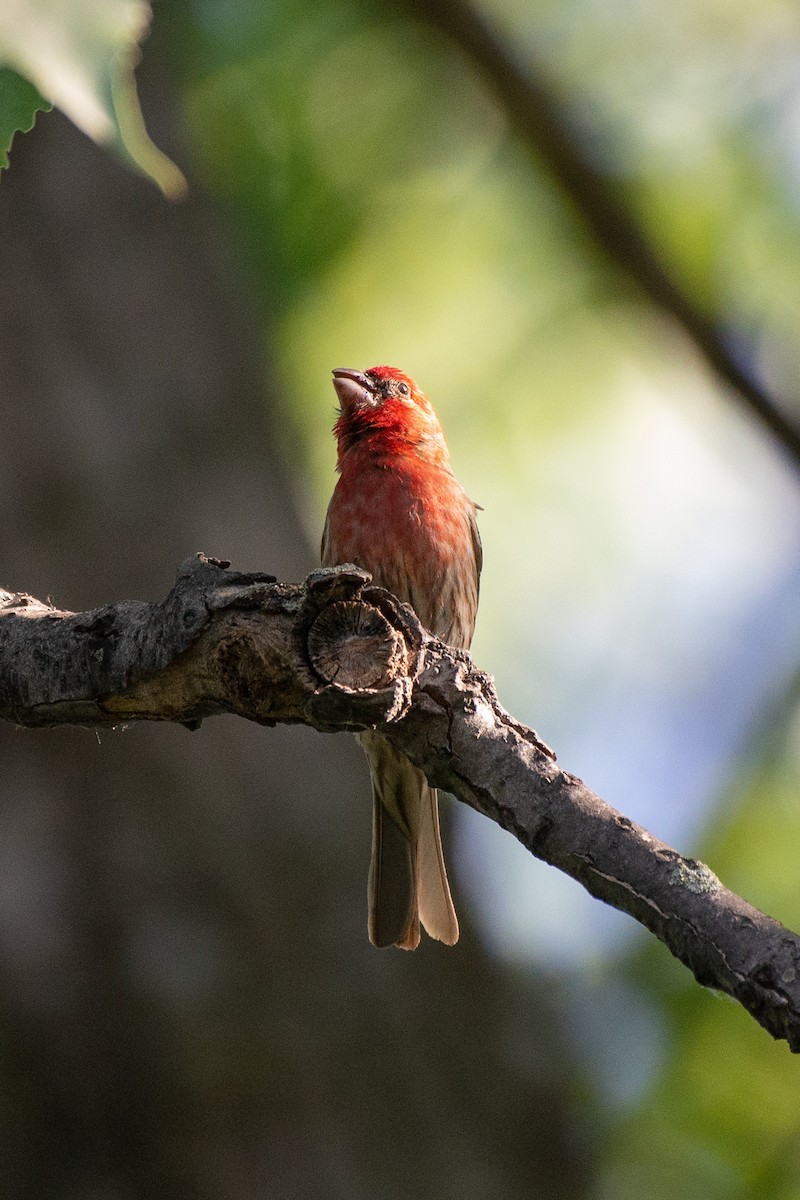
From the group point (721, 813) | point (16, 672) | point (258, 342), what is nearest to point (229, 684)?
point (16, 672)

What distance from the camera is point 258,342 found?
7.88 meters

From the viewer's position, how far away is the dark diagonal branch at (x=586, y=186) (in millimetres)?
6152

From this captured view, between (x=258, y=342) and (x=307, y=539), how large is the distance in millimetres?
1497

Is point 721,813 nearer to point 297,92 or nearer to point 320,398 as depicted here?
point 320,398

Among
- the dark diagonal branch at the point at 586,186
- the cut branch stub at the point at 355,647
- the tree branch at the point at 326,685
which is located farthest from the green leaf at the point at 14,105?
the dark diagonal branch at the point at 586,186

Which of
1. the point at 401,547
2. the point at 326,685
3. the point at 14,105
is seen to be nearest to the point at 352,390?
the point at 401,547

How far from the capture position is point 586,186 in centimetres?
630

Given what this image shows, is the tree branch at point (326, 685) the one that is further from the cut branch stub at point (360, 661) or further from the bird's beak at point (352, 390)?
the bird's beak at point (352, 390)

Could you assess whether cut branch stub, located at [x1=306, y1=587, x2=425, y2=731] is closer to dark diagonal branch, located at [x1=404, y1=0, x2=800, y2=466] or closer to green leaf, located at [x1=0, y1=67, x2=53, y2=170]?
green leaf, located at [x1=0, y1=67, x2=53, y2=170]

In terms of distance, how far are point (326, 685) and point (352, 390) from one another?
12.2 ft

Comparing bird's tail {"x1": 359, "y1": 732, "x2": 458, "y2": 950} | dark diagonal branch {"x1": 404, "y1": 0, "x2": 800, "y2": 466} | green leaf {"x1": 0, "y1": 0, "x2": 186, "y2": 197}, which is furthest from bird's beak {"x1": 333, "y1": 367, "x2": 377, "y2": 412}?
green leaf {"x1": 0, "y1": 0, "x2": 186, "y2": 197}

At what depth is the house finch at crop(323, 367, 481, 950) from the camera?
20.1 ft

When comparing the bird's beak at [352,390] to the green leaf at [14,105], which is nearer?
the green leaf at [14,105]

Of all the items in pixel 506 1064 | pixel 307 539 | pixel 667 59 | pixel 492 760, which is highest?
pixel 667 59
